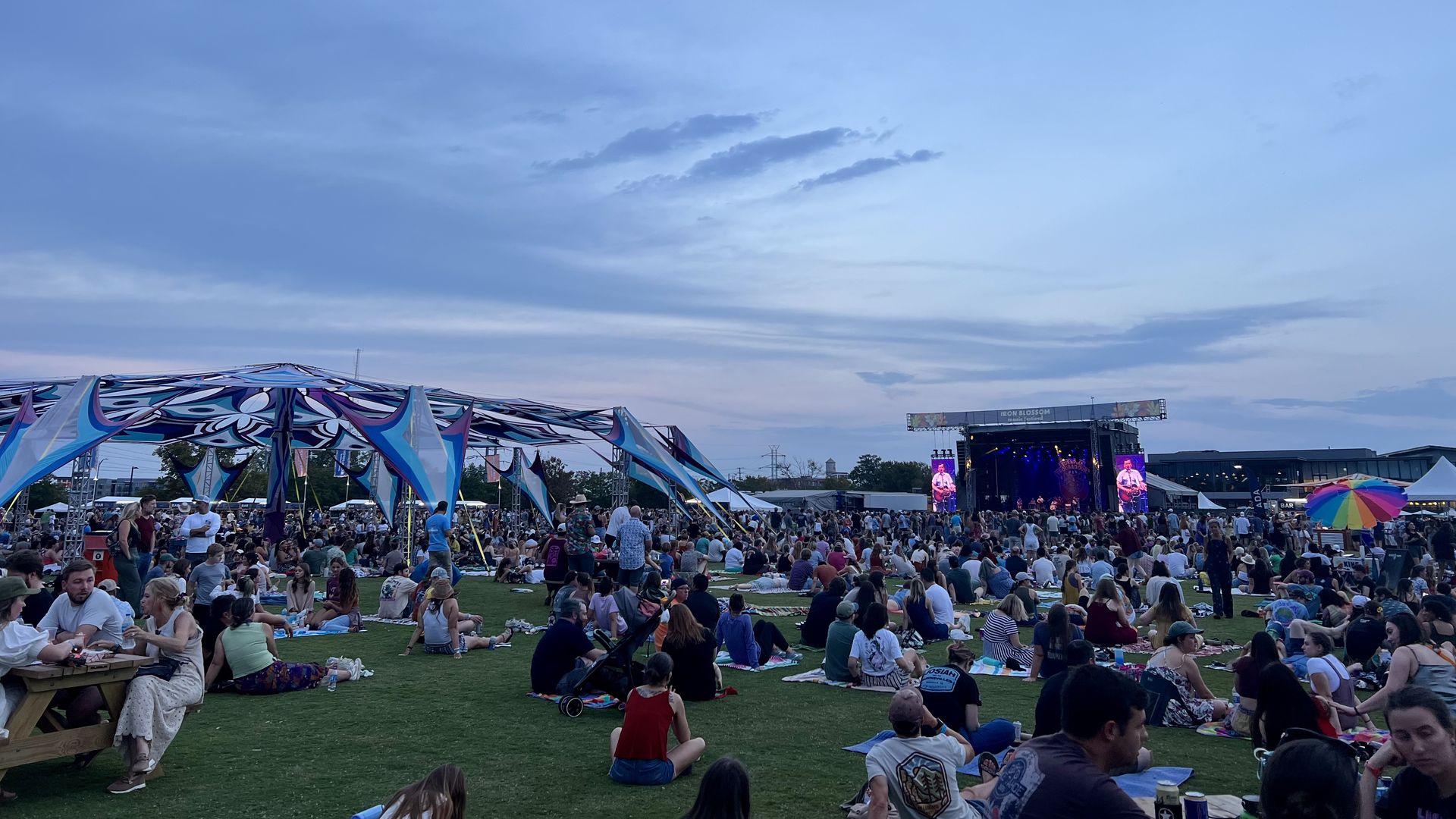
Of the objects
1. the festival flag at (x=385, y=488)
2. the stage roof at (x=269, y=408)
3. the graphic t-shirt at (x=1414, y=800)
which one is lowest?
the graphic t-shirt at (x=1414, y=800)

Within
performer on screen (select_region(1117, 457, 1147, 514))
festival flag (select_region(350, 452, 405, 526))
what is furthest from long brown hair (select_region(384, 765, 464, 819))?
performer on screen (select_region(1117, 457, 1147, 514))

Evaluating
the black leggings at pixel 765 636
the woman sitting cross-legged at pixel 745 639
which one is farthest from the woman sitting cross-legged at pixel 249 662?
the black leggings at pixel 765 636

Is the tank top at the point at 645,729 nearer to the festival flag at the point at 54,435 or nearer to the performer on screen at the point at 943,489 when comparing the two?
the festival flag at the point at 54,435

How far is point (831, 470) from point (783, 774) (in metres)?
121

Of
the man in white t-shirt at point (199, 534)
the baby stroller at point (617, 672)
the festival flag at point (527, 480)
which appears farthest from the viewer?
the festival flag at point (527, 480)

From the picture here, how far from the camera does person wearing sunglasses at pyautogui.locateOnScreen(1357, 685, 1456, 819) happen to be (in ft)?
10.6

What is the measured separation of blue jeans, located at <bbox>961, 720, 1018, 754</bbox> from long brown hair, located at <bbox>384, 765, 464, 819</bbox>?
4155mm

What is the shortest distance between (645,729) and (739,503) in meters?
28.5

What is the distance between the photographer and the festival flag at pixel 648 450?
20250 millimetres

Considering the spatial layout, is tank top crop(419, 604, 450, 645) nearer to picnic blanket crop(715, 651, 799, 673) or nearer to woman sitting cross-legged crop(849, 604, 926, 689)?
picnic blanket crop(715, 651, 799, 673)

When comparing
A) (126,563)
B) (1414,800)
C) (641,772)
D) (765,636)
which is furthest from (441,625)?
(1414,800)

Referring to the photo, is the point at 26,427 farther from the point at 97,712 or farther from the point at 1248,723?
the point at 1248,723

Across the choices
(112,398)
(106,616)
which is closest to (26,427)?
(112,398)

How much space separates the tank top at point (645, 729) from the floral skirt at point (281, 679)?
14.0 feet
